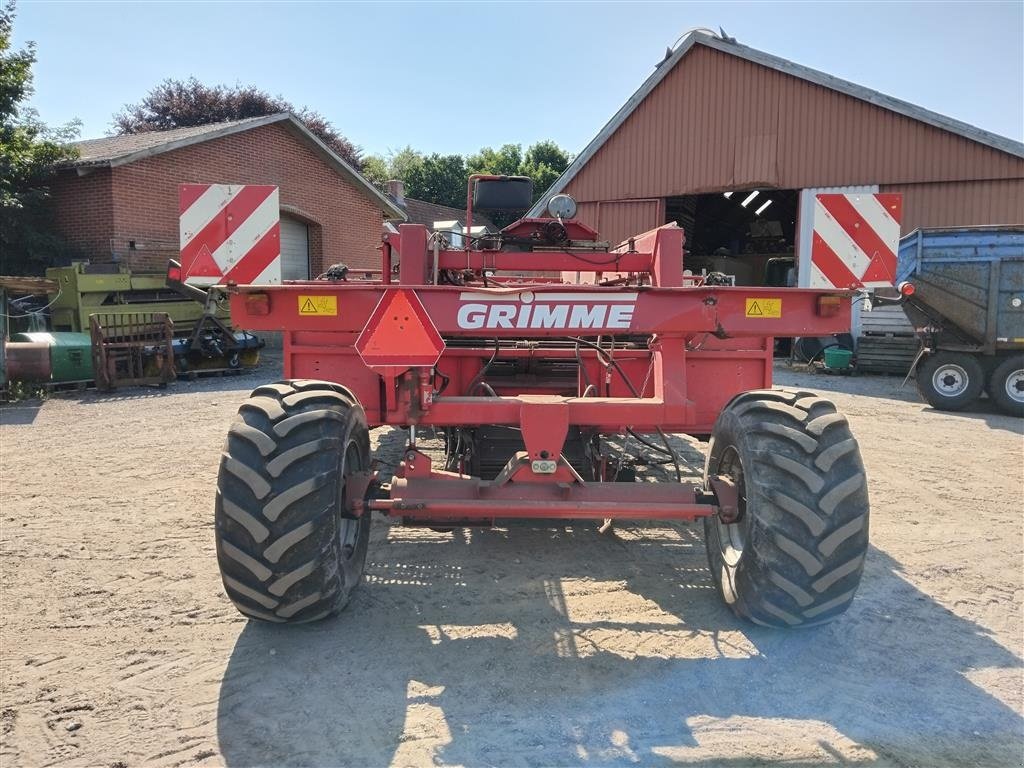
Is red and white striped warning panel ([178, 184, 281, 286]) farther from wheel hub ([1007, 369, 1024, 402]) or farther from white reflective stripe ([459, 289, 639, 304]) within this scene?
wheel hub ([1007, 369, 1024, 402])

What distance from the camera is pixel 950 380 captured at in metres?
10.6

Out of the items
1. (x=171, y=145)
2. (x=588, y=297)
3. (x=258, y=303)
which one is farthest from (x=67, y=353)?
(x=588, y=297)

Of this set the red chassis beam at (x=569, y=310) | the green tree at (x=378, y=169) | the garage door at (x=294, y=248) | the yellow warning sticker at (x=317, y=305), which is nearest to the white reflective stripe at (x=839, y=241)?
the red chassis beam at (x=569, y=310)

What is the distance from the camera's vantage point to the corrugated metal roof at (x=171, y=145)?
14.2 meters

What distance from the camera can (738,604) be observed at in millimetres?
3316

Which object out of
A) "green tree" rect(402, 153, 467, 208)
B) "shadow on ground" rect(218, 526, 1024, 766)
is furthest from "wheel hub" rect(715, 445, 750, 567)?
"green tree" rect(402, 153, 467, 208)

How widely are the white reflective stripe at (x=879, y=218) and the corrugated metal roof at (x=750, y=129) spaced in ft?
41.6

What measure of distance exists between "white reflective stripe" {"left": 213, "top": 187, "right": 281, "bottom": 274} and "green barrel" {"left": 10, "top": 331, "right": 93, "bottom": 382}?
8.82 m

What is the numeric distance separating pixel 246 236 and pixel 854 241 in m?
3.16

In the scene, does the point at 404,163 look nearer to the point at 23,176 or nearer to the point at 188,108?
the point at 188,108

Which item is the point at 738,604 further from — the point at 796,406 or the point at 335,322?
the point at 335,322

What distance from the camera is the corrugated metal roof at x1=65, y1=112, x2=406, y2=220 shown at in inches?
558

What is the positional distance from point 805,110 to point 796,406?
564 inches

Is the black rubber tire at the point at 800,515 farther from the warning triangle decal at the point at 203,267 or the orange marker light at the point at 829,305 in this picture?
the warning triangle decal at the point at 203,267
